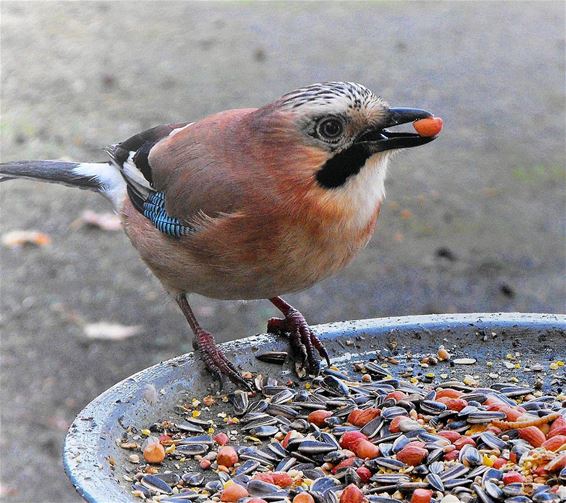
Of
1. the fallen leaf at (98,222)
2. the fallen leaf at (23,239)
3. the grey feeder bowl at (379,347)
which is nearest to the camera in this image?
the grey feeder bowl at (379,347)

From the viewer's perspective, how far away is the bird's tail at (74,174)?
Result: 4547 mm

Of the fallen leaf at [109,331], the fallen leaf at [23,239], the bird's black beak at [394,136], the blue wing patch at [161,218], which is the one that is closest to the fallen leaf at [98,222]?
the fallen leaf at [23,239]

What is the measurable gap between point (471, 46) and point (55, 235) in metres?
6.08

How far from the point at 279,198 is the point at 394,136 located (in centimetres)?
44

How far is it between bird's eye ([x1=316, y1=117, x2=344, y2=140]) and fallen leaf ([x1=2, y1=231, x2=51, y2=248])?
4.89 m

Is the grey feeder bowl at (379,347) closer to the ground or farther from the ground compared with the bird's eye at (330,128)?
closer to the ground

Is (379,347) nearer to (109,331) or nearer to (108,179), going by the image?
(108,179)

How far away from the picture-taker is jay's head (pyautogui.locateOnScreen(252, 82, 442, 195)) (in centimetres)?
337

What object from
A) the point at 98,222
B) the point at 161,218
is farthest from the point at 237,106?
the point at 161,218

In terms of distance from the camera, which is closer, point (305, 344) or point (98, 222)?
point (305, 344)

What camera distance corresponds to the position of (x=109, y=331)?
6770mm

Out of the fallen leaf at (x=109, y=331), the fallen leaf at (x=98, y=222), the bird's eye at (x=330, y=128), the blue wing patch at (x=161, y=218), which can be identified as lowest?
the fallen leaf at (x=109, y=331)

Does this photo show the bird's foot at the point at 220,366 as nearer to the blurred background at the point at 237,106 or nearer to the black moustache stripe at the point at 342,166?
the black moustache stripe at the point at 342,166

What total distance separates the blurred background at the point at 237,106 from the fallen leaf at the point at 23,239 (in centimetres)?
4
